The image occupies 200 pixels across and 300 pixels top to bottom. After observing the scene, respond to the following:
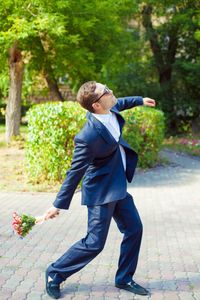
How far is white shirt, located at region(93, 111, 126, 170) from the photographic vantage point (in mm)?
4195

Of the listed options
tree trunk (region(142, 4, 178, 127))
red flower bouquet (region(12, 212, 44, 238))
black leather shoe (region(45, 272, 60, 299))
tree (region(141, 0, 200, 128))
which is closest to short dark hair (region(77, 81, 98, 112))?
red flower bouquet (region(12, 212, 44, 238))

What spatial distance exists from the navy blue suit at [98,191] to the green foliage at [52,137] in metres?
5.75

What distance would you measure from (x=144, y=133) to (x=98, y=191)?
8.86m

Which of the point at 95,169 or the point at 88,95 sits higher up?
the point at 88,95

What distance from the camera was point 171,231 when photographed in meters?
6.84

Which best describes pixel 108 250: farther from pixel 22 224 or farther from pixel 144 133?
pixel 144 133

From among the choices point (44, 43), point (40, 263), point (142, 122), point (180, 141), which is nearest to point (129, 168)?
point (40, 263)

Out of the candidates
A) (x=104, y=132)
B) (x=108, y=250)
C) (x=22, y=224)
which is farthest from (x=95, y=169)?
(x=108, y=250)

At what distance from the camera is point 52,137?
397 inches

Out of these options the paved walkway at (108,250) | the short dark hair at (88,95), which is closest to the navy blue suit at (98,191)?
the short dark hair at (88,95)

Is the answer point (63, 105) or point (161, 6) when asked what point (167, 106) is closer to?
point (161, 6)

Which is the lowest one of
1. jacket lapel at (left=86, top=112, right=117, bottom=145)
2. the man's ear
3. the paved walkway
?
the paved walkway

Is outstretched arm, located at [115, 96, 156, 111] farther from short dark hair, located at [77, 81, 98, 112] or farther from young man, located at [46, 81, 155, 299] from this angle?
short dark hair, located at [77, 81, 98, 112]

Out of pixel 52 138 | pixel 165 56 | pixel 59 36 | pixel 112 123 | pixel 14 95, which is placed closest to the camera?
pixel 112 123
